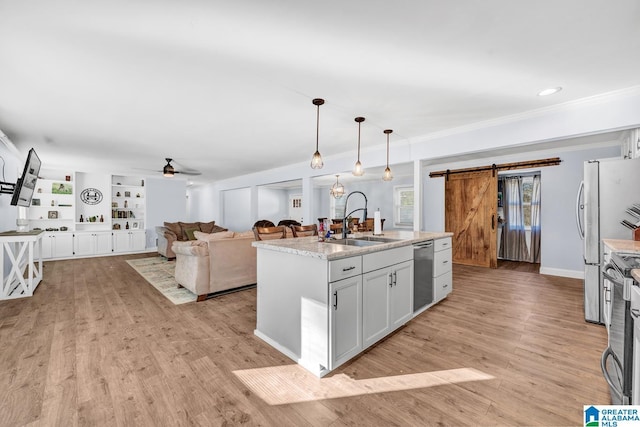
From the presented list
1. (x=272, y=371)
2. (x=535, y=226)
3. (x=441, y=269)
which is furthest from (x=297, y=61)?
(x=535, y=226)

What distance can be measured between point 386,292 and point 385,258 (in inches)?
11.9

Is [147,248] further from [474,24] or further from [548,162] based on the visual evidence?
[548,162]

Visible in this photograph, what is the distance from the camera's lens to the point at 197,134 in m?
4.40

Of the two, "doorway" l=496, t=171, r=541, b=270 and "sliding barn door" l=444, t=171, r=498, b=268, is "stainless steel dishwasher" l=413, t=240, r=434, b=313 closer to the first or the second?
"sliding barn door" l=444, t=171, r=498, b=268

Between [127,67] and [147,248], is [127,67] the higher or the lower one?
the higher one

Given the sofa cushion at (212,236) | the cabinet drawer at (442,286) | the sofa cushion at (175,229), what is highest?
the sofa cushion at (212,236)

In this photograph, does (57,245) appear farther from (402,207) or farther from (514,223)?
(514,223)

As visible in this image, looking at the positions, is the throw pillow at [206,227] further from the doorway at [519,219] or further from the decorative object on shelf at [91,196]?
the doorway at [519,219]

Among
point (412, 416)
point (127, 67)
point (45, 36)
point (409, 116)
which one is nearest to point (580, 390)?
point (412, 416)

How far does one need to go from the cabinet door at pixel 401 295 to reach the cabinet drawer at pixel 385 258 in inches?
2.5

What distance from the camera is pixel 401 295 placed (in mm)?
2590

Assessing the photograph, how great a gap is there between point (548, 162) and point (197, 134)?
6.17m

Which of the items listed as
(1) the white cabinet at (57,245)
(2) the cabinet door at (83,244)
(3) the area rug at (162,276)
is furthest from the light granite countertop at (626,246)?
(1) the white cabinet at (57,245)

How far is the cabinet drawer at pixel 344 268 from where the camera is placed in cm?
189
